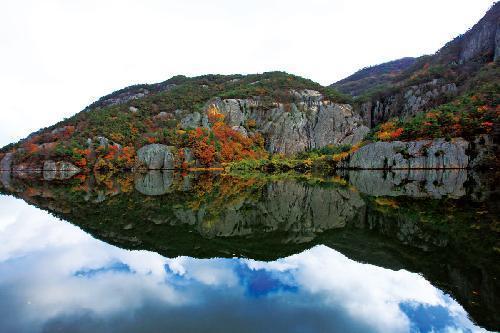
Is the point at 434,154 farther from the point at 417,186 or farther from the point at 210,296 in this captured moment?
the point at 210,296

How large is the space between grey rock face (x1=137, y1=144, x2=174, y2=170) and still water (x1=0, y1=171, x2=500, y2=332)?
48598mm

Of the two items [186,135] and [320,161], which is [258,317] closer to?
[320,161]

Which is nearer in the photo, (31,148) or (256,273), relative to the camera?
(256,273)

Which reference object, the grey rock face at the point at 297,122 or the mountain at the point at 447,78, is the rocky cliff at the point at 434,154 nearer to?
the mountain at the point at 447,78

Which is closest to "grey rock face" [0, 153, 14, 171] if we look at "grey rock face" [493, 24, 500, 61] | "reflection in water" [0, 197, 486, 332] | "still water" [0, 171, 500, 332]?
"still water" [0, 171, 500, 332]

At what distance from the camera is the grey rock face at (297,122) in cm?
7688

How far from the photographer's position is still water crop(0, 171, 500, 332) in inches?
177

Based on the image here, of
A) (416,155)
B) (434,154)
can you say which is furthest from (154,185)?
(434,154)

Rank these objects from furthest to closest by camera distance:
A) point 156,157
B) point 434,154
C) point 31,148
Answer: point 31,148
point 156,157
point 434,154

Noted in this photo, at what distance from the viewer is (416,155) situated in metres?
38.3

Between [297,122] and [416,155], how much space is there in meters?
41.2

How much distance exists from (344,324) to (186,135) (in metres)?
60.7

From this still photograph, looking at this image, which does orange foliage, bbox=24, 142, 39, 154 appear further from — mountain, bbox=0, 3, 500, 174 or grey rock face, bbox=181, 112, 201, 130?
grey rock face, bbox=181, 112, 201, 130

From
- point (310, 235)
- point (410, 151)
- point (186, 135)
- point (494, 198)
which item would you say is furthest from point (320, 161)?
point (310, 235)
